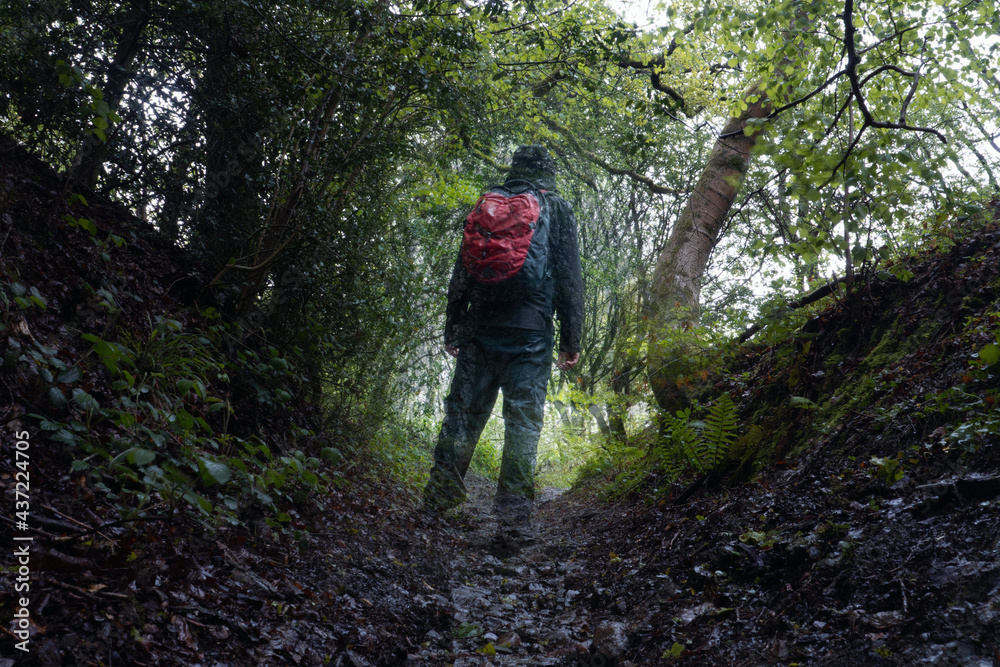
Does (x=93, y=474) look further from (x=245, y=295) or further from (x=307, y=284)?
(x=307, y=284)

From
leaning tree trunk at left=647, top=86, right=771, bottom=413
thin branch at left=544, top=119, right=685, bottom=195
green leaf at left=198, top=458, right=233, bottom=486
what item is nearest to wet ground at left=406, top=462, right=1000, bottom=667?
green leaf at left=198, top=458, right=233, bottom=486

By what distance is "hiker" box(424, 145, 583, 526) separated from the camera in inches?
196

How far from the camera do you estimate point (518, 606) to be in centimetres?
303

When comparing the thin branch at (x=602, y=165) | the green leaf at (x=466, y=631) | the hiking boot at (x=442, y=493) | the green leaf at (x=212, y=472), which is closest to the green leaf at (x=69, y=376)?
the green leaf at (x=212, y=472)

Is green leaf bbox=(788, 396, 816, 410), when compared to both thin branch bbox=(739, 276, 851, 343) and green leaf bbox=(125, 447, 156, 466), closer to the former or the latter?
thin branch bbox=(739, 276, 851, 343)

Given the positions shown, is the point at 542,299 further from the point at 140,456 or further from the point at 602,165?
the point at 602,165

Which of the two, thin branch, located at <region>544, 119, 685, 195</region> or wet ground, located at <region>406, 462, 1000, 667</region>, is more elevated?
thin branch, located at <region>544, 119, 685, 195</region>

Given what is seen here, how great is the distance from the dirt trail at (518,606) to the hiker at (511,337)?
0.44m

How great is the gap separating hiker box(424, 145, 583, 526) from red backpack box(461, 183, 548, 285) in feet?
0.03

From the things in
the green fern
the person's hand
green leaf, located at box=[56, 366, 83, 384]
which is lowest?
green leaf, located at box=[56, 366, 83, 384]

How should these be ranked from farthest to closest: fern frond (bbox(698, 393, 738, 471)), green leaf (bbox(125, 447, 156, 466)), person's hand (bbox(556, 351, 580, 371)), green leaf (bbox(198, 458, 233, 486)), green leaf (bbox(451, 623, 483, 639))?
person's hand (bbox(556, 351, 580, 371)) → fern frond (bbox(698, 393, 738, 471)) → green leaf (bbox(451, 623, 483, 639)) → green leaf (bbox(198, 458, 233, 486)) → green leaf (bbox(125, 447, 156, 466))

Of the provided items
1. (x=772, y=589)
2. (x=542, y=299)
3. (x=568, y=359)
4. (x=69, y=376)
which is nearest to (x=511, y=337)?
(x=542, y=299)

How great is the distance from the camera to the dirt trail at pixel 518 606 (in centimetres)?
231

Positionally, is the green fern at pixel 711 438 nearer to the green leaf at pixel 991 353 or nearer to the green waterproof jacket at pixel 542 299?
the green leaf at pixel 991 353
